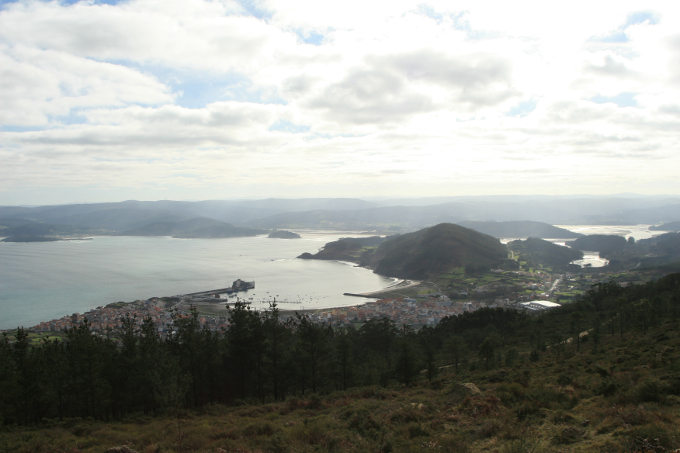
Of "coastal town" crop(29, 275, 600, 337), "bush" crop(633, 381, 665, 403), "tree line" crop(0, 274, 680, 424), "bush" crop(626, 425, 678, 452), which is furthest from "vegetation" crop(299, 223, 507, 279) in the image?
"bush" crop(626, 425, 678, 452)

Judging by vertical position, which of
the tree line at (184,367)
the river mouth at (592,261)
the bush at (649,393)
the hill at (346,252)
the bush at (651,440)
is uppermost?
the bush at (651,440)

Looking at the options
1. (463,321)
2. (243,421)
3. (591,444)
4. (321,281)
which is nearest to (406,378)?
(243,421)

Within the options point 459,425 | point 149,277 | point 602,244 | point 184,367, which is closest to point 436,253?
point 602,244

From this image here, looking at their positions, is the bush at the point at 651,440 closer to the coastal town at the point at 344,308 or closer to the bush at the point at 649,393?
the bush at the point at 649,393

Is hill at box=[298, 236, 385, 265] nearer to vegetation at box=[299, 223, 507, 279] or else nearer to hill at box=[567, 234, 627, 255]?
vegetation at box=[299, 223, 507, 279]

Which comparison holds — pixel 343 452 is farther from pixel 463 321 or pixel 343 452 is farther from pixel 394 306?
pixel 394 306

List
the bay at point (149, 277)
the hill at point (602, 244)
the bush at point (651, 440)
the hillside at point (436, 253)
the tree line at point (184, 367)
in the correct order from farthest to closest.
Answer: the hill at point (602, 244), the hillside at point (436, 253), the bay at point (149, 277), the tree line at point (184, 367), the bush at point (651, 440)

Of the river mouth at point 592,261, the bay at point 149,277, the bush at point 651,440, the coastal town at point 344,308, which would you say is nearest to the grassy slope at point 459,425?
the bush at point 651,440
